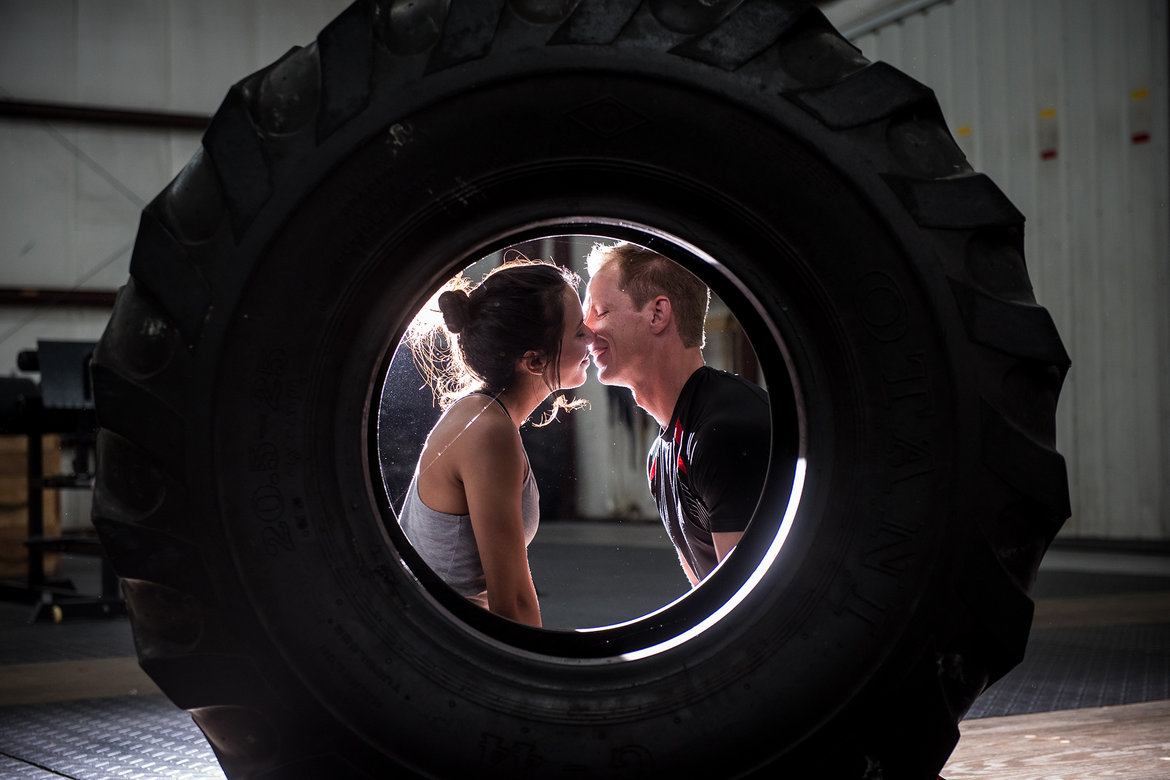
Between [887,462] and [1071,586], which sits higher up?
[887,462]

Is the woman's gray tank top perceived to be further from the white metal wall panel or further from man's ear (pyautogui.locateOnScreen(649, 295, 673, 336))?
the white metal wall panel

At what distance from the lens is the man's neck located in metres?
0.98

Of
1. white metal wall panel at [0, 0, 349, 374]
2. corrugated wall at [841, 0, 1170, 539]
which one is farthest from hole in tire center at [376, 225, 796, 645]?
white metal wall panel at [0, 0, 349, 374]

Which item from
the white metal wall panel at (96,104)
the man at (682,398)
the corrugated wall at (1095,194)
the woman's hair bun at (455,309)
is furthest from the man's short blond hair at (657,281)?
the white metal wall panel at (96,104)

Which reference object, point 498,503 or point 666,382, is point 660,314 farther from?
point 498,503

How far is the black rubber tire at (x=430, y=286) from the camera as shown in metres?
0.77

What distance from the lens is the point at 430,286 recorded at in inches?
32.9

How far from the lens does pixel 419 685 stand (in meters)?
0.77

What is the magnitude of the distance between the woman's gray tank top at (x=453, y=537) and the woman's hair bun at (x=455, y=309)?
94mm

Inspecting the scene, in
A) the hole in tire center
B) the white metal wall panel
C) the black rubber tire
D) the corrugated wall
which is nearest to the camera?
the black rubber tire

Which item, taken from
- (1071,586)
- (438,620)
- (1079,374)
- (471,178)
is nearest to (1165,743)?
(438,620)

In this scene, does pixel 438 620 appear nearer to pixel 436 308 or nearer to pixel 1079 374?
pixel 436 308

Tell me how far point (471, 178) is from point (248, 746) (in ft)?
1.57

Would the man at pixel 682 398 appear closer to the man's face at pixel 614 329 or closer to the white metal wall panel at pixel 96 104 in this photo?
the man's face at pixel 614 329
